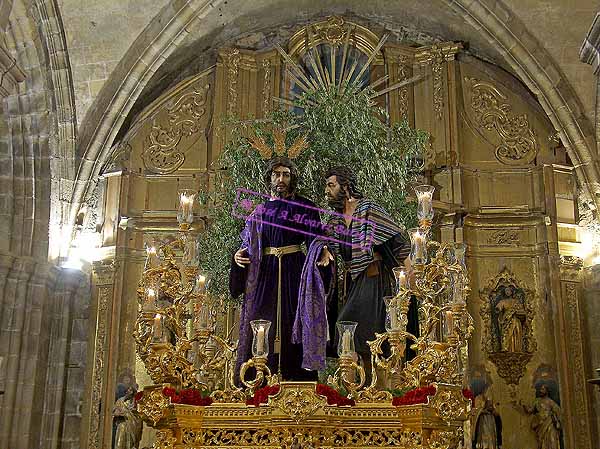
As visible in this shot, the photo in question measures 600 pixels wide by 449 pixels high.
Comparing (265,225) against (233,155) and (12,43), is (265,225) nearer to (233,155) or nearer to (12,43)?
(233,155)

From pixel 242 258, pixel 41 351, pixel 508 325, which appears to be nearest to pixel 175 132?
pixel 41 351

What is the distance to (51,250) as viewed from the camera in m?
10.3

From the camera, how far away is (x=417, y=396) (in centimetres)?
493

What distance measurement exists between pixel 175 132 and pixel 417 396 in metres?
7.35

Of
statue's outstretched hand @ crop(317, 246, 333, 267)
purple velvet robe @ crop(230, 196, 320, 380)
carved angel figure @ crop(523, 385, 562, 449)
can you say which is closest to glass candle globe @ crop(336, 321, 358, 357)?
purple velvet robe @ crop(230, 196, 320, 380)

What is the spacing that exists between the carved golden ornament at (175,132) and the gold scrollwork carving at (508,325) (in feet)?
14.2

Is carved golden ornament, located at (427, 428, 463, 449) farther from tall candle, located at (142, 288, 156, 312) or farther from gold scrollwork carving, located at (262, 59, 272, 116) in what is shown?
gold scrollwork carving, located at (262, 59, 272, 116)

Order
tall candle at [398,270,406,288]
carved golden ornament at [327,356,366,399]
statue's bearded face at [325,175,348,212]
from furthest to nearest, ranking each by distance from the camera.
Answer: statue's bearded face at [325,175,348,212] → tall candle at [398,270,406,288] → carved golden ornament at [327,356,366,399]

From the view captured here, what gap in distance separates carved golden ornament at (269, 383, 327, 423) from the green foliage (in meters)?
3.97

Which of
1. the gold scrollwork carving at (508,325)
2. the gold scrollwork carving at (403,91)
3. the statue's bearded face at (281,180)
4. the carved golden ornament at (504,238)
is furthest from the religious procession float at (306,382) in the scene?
the gold scrollwork carving at (403,91)

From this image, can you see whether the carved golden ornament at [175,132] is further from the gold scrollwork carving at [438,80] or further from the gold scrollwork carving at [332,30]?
the gold scrollwork carving at [438,80]

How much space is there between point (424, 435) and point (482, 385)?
533 centimetres

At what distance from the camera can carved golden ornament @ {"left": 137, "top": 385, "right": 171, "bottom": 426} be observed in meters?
5.07

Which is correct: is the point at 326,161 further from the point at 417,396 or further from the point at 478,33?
the point at 417,396
